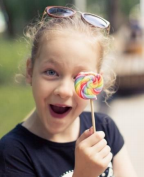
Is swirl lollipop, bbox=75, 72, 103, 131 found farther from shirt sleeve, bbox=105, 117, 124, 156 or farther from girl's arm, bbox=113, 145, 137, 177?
girl's arm, bbox=113, 145, 137, 177

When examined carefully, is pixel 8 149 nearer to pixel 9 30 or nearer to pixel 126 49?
pixel 126 49

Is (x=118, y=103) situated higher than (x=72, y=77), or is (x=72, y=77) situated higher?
(x=72, y=77)

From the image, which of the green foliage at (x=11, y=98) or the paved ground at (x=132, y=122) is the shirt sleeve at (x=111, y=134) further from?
the paved ground at (x=132, y=122)

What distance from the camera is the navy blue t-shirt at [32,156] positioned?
1667 millimetres

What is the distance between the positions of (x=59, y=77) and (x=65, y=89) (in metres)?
0.09

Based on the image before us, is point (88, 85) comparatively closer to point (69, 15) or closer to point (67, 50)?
point (67, 50)

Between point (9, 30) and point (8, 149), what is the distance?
55.4ft

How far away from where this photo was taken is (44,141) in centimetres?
178

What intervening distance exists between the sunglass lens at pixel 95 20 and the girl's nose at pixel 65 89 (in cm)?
36

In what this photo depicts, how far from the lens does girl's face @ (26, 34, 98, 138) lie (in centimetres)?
167

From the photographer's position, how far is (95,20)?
1.85 metres

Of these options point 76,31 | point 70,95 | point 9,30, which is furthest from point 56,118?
point 9,30

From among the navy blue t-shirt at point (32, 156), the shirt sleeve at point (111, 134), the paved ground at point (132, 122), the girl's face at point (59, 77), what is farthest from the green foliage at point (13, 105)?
the girl's face at point (59, 77)

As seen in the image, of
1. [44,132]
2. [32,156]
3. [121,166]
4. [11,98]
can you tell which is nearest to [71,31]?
[44,132]
